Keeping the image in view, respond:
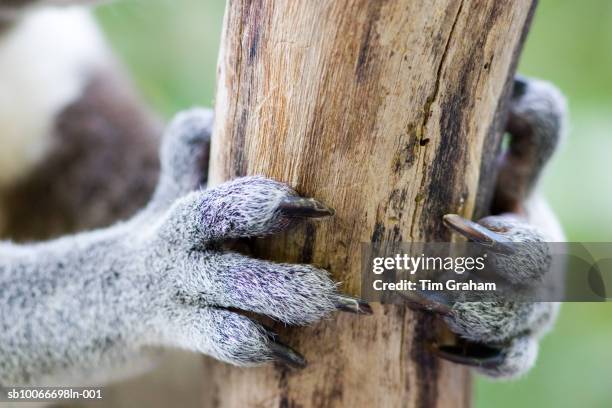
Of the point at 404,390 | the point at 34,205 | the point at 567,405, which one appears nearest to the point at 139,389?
the point at 34,205

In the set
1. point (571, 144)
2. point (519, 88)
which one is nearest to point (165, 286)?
point (519, 88)

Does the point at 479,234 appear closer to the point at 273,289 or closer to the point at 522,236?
the point at 522,236

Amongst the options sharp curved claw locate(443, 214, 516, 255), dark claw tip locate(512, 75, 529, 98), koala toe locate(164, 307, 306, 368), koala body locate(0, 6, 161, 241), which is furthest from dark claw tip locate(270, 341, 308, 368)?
koala body locate(0, 6, 161, 241)

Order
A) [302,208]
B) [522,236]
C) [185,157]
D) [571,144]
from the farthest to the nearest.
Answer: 1. [571,144]
2. [185,157]
3. [522,236]
4. [302,208]

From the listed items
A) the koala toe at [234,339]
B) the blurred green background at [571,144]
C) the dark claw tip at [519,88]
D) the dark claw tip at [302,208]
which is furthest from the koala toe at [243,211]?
the blurred green background at [571,144]

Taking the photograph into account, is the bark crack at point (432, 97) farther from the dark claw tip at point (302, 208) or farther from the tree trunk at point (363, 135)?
the dark claw tip at point (302, 208)

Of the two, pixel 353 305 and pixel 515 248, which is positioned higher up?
pixel 515 248
